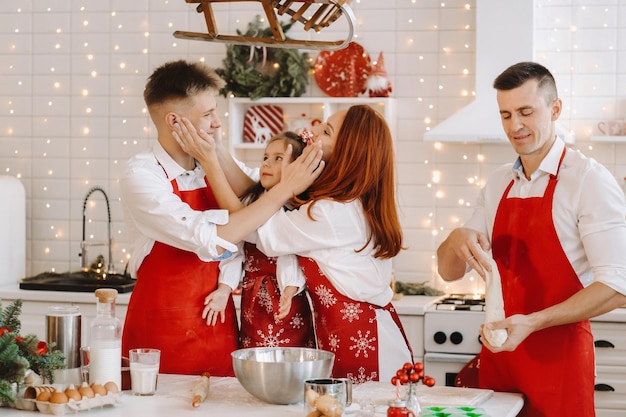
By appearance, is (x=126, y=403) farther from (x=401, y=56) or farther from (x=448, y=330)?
(x=401, y=56)

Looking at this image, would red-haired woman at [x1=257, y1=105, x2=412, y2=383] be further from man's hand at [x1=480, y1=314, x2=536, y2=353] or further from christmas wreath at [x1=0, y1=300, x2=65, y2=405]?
christmas wreath at [x1=0, y1=300, x2=65, y2=405]

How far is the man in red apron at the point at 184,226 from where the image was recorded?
9.58 feet

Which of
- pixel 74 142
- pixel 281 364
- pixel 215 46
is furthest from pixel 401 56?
pixel 281 364

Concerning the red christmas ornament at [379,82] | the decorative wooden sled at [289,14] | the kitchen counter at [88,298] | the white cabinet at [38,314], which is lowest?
the white cabinet at [38,314]

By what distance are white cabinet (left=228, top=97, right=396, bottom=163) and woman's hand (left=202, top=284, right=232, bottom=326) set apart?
200 cm

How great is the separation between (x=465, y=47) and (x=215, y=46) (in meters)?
1.38

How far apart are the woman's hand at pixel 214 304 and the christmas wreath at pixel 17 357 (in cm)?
60

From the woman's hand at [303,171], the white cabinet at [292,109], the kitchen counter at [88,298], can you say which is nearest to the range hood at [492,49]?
the white cabinet at [292,109]

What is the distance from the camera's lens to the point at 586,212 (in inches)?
109

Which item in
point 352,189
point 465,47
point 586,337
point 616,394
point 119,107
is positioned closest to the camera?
point 586,337

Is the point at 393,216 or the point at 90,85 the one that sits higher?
the point at 90,85

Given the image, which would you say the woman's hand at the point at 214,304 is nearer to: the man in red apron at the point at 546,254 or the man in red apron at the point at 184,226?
the man in red apron at the point at 184,226

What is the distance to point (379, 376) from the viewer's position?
3049 millimetres

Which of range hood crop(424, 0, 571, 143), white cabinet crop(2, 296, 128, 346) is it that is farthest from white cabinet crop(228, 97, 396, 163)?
white cabinet crop(2, 296, 128, 346)
